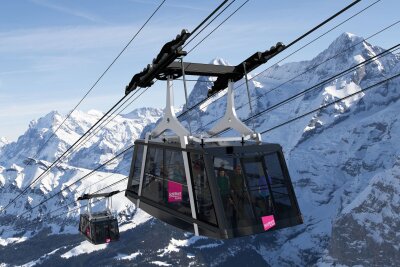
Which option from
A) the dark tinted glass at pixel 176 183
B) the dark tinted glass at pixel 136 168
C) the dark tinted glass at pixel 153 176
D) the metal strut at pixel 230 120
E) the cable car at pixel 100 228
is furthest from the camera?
the cable car at pixel 100 228

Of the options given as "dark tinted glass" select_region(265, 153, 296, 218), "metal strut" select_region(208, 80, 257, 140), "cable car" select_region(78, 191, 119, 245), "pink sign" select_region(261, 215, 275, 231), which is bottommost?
"cable car" select_region(78, 191, 119, 245)

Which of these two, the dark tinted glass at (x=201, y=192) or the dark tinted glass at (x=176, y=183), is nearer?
the dark tinted glass at (x=201, y=192)

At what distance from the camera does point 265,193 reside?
12227 millimetres

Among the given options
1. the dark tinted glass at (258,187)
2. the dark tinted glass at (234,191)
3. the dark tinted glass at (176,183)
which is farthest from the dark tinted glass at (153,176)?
the dark tinted glass at (258,187)

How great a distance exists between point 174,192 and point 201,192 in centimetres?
156

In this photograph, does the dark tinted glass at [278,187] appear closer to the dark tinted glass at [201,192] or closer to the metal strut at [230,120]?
the metal strut at [230,120]

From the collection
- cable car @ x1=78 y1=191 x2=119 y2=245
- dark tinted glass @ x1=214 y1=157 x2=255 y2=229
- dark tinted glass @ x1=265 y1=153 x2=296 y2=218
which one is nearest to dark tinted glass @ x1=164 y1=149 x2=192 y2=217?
dark tinted glass @ x1=214 y1=157 x2=255 y2=229

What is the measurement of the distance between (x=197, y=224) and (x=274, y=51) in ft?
17.6

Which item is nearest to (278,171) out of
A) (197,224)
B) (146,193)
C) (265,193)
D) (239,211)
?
(265,193)

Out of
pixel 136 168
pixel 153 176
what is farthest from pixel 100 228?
pixel 153 176

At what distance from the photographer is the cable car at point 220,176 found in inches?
461

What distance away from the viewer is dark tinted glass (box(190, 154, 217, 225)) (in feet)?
39.0

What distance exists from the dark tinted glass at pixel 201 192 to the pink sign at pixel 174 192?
975 millimetres

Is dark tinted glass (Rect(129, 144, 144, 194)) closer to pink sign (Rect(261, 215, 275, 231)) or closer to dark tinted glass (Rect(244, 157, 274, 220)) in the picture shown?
dark tinted glass (Rect(244, 157, 274, 220))
